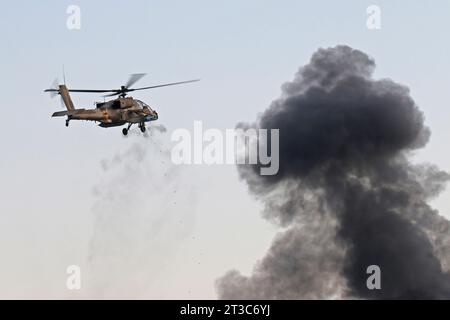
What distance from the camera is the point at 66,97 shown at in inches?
7677

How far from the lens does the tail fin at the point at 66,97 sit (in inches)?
7643

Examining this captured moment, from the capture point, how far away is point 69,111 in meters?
190

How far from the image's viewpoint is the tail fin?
194 metres
